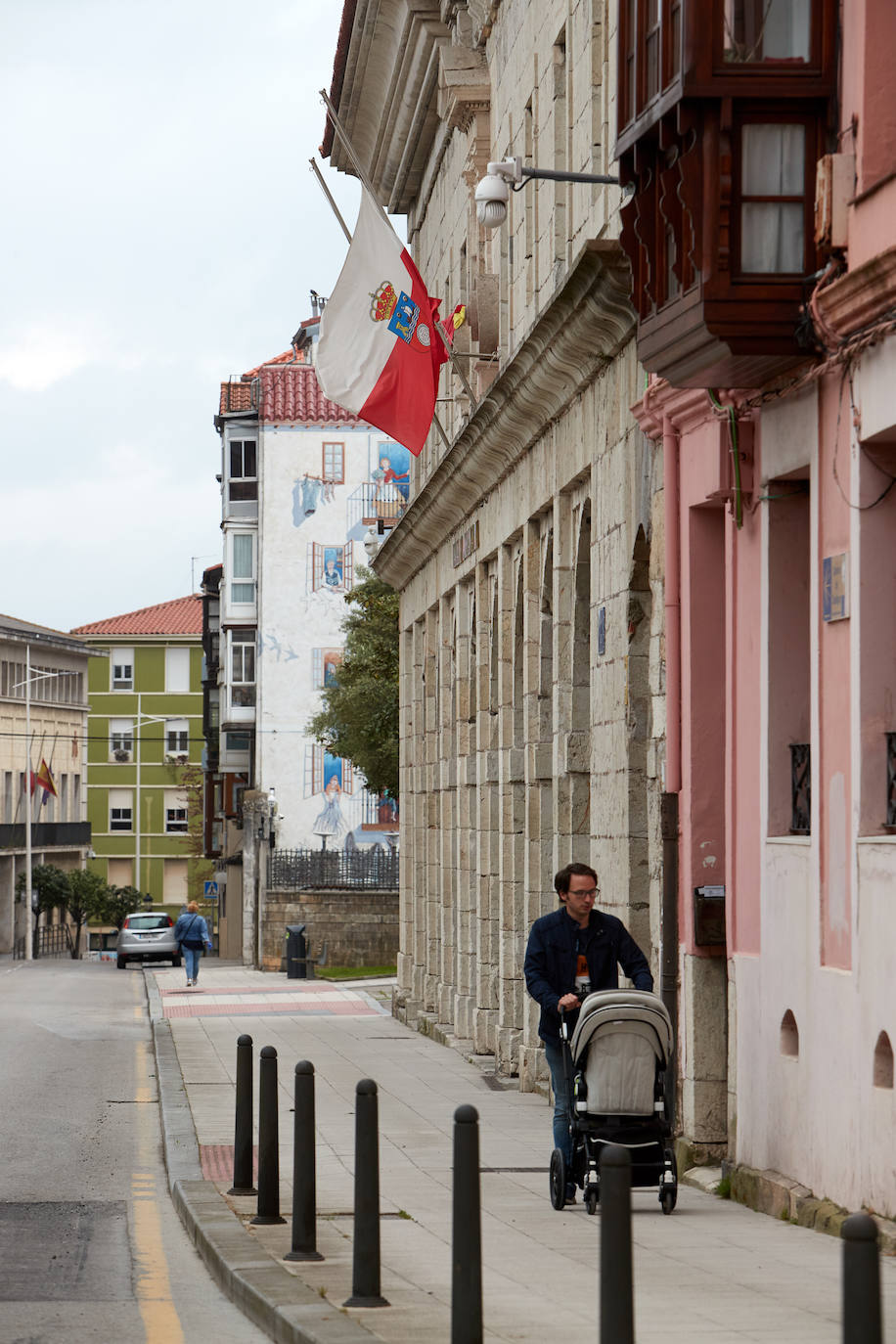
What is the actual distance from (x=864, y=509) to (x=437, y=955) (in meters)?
19.4

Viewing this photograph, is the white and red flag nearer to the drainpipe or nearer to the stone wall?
the drainpipe

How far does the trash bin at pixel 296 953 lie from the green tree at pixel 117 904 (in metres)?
44.7

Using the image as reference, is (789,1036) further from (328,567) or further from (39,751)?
(39,751)

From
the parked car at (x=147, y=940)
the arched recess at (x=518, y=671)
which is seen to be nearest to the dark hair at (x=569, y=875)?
the arched recess at (x=518, y=671)

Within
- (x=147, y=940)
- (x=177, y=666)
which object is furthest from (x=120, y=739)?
(x=147, y=940)

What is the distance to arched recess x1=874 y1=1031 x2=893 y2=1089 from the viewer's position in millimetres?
10016

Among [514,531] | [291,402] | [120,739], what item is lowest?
[514,531]

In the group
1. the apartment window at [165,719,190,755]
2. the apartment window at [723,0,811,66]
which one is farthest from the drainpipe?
the apartment window at [165,719,190,755]

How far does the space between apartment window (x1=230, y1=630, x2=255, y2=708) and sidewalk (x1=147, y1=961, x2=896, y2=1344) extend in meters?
49.6

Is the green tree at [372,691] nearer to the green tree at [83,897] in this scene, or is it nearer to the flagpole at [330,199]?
the flagpole at [330,199]

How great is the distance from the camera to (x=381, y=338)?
20.7 meters

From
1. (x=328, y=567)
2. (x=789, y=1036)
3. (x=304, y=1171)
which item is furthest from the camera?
(x=328, y=567)

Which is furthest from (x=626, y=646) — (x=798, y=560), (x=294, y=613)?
(x=294, y=613)

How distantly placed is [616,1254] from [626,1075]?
5.74 metres
